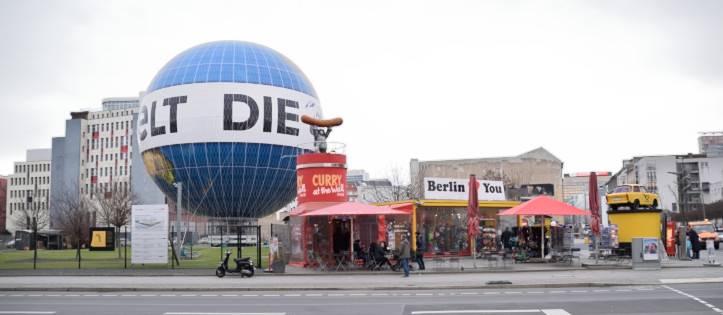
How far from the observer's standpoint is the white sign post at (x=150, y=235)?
3450 cm

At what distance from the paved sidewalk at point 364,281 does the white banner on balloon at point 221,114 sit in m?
29.3

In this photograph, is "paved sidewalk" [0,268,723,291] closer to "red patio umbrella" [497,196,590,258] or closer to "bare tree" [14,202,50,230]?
"red patio umbrella" [497,196,590,258]

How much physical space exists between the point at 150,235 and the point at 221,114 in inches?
1000

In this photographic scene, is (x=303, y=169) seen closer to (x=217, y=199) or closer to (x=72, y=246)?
(x=217, y=199)

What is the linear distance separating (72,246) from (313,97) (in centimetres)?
3469

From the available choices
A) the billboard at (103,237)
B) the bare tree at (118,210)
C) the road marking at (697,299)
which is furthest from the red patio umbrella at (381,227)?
the bare tree at (118,210)

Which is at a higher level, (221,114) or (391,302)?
(221,114)

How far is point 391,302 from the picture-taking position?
19469 millimetres

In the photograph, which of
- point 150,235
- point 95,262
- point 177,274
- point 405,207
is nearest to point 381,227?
point 405,207

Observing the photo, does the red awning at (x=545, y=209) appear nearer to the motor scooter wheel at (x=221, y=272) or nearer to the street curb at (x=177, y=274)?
the street curb at (x=177, y=274)

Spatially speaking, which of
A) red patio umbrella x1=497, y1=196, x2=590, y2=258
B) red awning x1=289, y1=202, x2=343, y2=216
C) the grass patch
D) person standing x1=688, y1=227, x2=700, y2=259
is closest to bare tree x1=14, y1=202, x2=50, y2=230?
the grass patch

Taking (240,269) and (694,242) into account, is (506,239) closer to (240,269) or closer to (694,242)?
(694,242)

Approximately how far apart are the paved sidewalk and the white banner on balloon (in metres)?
29.3

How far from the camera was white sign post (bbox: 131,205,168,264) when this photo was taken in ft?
113
